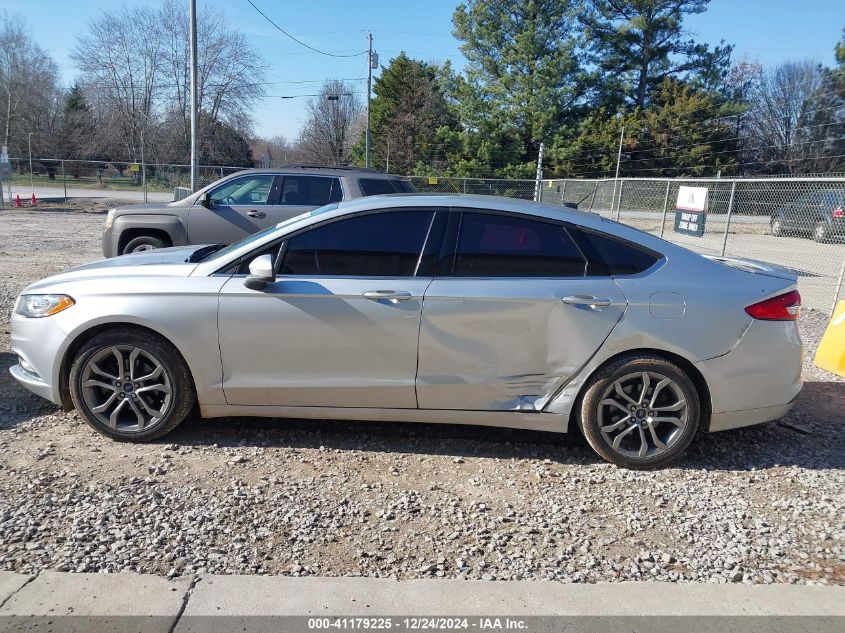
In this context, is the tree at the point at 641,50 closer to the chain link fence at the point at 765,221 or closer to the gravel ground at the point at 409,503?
the chain link fence at the point at 765,221

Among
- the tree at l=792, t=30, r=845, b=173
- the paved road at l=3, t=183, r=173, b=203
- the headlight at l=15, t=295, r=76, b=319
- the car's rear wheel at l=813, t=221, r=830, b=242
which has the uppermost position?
the tree at l=792, t=30, r=845, b=173

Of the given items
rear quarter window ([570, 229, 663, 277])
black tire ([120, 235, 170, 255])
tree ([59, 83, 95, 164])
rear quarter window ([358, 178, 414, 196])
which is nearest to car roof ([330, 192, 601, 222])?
rear quarter window ([570, 229, 663, 277])

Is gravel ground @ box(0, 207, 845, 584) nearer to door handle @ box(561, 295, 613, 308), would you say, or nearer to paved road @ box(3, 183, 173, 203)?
door handle @ box(561, 295, 613, 308)

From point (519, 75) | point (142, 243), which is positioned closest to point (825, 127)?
point (519, 75)

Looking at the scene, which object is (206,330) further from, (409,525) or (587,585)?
(587,585)

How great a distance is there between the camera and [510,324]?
3787 mm

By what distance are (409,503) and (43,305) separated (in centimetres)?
268

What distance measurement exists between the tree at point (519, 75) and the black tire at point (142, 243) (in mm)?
29151

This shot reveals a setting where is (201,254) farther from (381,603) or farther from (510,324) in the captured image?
(381,603)

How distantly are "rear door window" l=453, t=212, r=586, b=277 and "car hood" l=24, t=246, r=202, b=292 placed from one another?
1.78m

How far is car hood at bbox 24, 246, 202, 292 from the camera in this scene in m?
4.03

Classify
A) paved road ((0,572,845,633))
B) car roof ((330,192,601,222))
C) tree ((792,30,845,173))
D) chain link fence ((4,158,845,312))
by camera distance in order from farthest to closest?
tree ((792,30,845,173)), chain link fence ((4,158,845,312)), car roof ((330,192,601,222)), paved road ((0,572,845,633))

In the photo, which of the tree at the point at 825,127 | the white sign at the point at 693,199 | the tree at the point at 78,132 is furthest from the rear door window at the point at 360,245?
the tree at the point at 78,132

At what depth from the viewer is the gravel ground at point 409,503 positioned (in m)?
2.92
